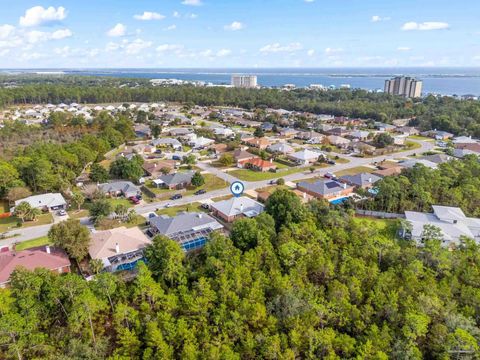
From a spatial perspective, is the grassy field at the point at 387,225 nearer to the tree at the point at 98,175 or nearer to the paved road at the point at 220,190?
the paved road at the point at 220,190

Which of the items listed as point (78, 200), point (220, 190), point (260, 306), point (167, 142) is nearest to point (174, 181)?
point (220, 190)

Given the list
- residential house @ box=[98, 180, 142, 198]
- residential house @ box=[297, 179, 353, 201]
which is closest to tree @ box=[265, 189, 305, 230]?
residential house @ box=[297, 179, 353, 201]

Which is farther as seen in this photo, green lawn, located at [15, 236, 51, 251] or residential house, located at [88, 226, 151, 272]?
green lawn, located at [15, 236, 51, 251]

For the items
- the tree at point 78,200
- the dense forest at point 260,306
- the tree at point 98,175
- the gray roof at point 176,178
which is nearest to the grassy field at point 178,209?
the gray roof at point 176,178

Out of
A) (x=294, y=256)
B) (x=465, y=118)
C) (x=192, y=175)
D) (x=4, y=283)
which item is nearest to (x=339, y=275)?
(x=294, y=256)

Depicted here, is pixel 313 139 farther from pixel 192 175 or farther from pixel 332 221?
pixel 332 221

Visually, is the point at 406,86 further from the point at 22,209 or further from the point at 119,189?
the point at 22,209

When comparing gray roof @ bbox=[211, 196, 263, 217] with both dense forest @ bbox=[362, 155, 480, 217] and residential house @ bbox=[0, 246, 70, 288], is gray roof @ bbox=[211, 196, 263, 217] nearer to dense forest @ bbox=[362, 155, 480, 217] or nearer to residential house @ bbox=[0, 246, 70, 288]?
dense forest @ bbox=[362, 155, 480, 217]
